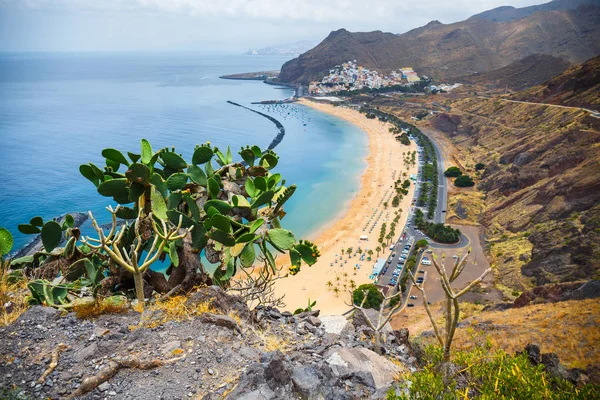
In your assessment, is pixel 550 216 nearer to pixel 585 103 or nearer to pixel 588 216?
pixel 588 216

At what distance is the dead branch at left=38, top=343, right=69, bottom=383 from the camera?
389cm

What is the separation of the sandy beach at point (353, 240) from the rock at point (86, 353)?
6.43m

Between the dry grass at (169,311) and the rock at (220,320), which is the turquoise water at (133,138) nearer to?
the dry grass at (169,311)

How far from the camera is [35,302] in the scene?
5562mm

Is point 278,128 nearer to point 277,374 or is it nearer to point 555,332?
point 555,332

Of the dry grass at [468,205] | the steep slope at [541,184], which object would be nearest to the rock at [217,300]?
the steep slope at [541,184]

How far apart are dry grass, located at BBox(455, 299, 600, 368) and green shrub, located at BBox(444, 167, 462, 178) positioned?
3514 cm

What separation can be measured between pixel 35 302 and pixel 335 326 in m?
5.43

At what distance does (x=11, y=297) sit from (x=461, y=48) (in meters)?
172

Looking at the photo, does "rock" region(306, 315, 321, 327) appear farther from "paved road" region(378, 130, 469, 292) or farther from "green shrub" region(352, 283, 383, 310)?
"paved road" region(378, 130, 469, 292)

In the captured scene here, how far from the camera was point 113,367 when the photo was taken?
407 cm

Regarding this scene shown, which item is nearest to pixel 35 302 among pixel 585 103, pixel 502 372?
pixel 502 372

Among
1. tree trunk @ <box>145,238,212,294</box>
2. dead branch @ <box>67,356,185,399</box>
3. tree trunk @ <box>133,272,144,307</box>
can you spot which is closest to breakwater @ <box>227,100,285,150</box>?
tree trunk @ <box>145,238,212,294</box>

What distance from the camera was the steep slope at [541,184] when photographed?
2286 cm
